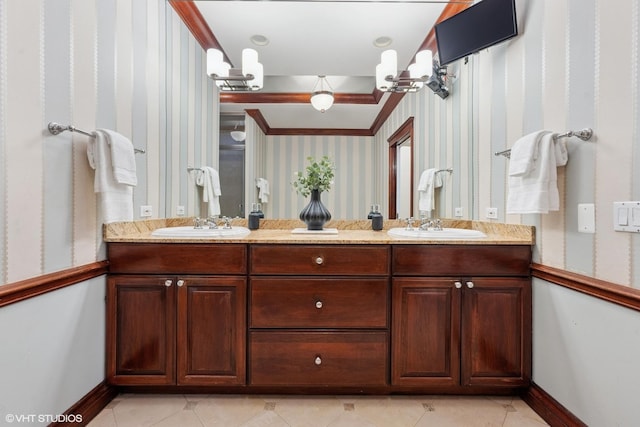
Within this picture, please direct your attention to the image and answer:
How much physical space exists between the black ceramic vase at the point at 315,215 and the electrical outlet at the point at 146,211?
943mm

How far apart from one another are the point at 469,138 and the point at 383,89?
0.68 m

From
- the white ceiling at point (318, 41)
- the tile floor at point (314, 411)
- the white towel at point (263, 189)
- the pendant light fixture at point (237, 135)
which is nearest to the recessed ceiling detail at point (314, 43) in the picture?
the white ceiling at point (318, 41)

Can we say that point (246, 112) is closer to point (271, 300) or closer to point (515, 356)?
point (271, 300)

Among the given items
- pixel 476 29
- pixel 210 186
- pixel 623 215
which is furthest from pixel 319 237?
pixel 476 29

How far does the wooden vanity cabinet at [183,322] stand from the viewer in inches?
58.1

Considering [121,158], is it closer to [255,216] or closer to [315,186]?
[255,216]

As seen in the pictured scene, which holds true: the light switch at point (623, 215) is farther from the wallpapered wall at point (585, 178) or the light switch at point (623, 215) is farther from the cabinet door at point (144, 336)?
the cabinet door at point (144, 336)

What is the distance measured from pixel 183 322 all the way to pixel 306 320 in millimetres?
620

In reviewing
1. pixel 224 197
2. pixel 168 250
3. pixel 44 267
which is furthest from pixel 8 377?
pixel 224 197

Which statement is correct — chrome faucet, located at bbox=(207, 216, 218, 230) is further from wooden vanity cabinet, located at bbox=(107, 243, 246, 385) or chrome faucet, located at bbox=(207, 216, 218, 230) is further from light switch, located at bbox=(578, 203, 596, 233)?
light switch, located at bbox=(578, 203, 596, 233)

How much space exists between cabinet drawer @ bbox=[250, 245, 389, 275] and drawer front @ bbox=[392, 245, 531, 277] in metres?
0.10

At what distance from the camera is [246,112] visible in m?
2.08

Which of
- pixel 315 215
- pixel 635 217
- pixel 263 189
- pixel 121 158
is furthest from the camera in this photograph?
pixel 263 189

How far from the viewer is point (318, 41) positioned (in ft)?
6.70
